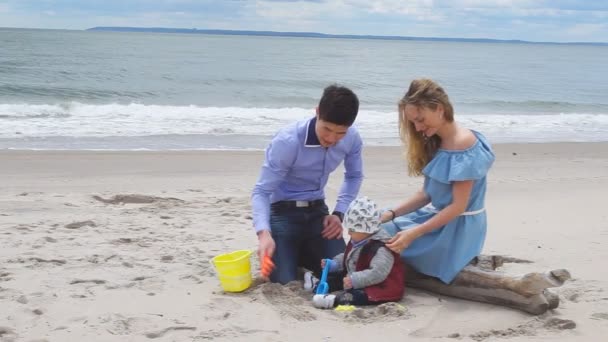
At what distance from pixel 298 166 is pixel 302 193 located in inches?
9.4

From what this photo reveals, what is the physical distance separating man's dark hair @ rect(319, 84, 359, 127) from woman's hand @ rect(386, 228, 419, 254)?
0.66 meters

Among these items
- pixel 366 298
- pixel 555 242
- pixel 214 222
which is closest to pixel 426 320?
pixel 366 298

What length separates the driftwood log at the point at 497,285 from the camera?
375 centimetres

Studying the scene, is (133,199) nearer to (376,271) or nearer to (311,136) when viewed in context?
(311,136)

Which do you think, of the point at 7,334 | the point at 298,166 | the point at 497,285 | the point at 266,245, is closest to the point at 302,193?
the point at 298,166

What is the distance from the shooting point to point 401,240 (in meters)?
3.95

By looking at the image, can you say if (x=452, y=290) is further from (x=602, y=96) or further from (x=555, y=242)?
(x=602, y=96)

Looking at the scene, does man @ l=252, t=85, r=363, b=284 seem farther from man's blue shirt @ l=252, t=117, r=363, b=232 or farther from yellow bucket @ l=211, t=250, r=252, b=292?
yellow bucket @ l=211, t=250, r=252, b=292

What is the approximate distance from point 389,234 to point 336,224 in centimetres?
43

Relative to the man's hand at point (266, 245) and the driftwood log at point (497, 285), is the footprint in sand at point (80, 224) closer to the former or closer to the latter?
the man's hand at point (266, 245)

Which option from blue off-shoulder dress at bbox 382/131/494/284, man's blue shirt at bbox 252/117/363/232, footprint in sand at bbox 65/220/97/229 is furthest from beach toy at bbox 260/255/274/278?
footprint in sand at bbox 65/220/97/229

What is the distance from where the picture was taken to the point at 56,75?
2644 cm

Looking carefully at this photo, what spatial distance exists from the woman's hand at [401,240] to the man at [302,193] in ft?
1.97

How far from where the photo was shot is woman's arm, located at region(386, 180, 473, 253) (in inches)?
154
